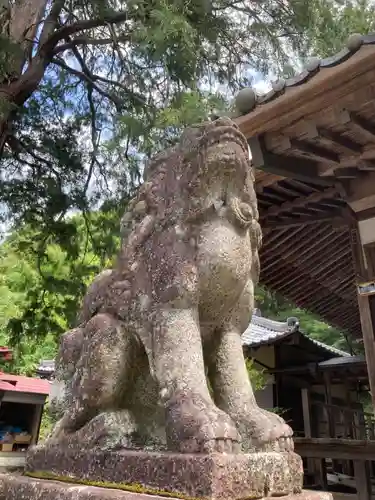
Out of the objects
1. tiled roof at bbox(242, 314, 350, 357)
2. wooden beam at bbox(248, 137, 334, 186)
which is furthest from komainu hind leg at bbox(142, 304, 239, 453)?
tiled roof at bbox(242, 314, 350, 357)

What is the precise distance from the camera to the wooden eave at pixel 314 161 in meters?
2.81

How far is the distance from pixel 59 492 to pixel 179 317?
0.67 meters

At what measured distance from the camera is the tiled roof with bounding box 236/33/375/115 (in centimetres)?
251

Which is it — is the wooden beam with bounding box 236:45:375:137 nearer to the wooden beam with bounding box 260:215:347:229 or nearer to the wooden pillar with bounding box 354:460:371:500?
the wooden beam with bounding box 260:215:347:229

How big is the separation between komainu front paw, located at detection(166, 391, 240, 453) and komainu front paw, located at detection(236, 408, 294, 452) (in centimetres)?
12

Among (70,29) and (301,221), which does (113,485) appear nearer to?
(301,221)

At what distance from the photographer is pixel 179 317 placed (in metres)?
1.59

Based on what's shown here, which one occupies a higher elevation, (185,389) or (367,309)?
(367,309)

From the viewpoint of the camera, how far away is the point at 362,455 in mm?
4551

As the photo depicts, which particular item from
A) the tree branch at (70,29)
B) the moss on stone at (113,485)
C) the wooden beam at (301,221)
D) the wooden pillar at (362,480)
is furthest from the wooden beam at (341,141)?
the wooden pillar at (362,480)

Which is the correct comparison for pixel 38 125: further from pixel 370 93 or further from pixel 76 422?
pixel 76 422

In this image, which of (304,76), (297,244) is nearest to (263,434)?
(304,76)

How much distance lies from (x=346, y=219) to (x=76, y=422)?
3600 millimetres

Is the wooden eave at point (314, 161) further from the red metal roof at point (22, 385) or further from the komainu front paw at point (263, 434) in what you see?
the red metal roof at point (22, 385)
